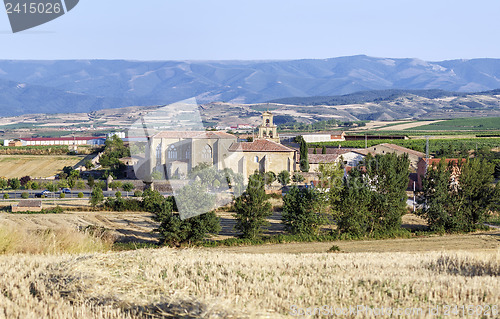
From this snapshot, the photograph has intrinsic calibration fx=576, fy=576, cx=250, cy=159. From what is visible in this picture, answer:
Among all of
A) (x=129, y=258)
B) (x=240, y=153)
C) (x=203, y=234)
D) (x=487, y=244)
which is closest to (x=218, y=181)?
(x=240, y=153)

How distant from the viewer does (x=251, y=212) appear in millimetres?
23484

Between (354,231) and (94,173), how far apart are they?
31.6 metres

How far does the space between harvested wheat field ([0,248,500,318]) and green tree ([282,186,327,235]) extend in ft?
44.4

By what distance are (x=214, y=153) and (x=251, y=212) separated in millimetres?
20991

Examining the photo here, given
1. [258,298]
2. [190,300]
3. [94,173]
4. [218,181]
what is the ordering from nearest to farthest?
[190,300], [258,298], [218,181], [94,173]

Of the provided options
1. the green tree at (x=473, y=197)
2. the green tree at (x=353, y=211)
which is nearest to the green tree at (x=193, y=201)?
the green tree at (x=353, y=211)

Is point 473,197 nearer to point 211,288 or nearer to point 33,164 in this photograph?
point 211,288

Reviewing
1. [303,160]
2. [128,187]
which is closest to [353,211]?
[128,187]

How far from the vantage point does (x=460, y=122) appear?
14088 centimetres

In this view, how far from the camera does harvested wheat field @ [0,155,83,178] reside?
52344 millimetres

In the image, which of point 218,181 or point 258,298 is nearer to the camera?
point 258,298

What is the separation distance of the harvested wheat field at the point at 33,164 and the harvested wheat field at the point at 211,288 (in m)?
44.7

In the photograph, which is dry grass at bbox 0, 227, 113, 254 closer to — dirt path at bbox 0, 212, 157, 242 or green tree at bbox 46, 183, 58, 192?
dirt path at bbox 0, 212, 157, 242

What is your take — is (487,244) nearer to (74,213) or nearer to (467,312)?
(467,312)
